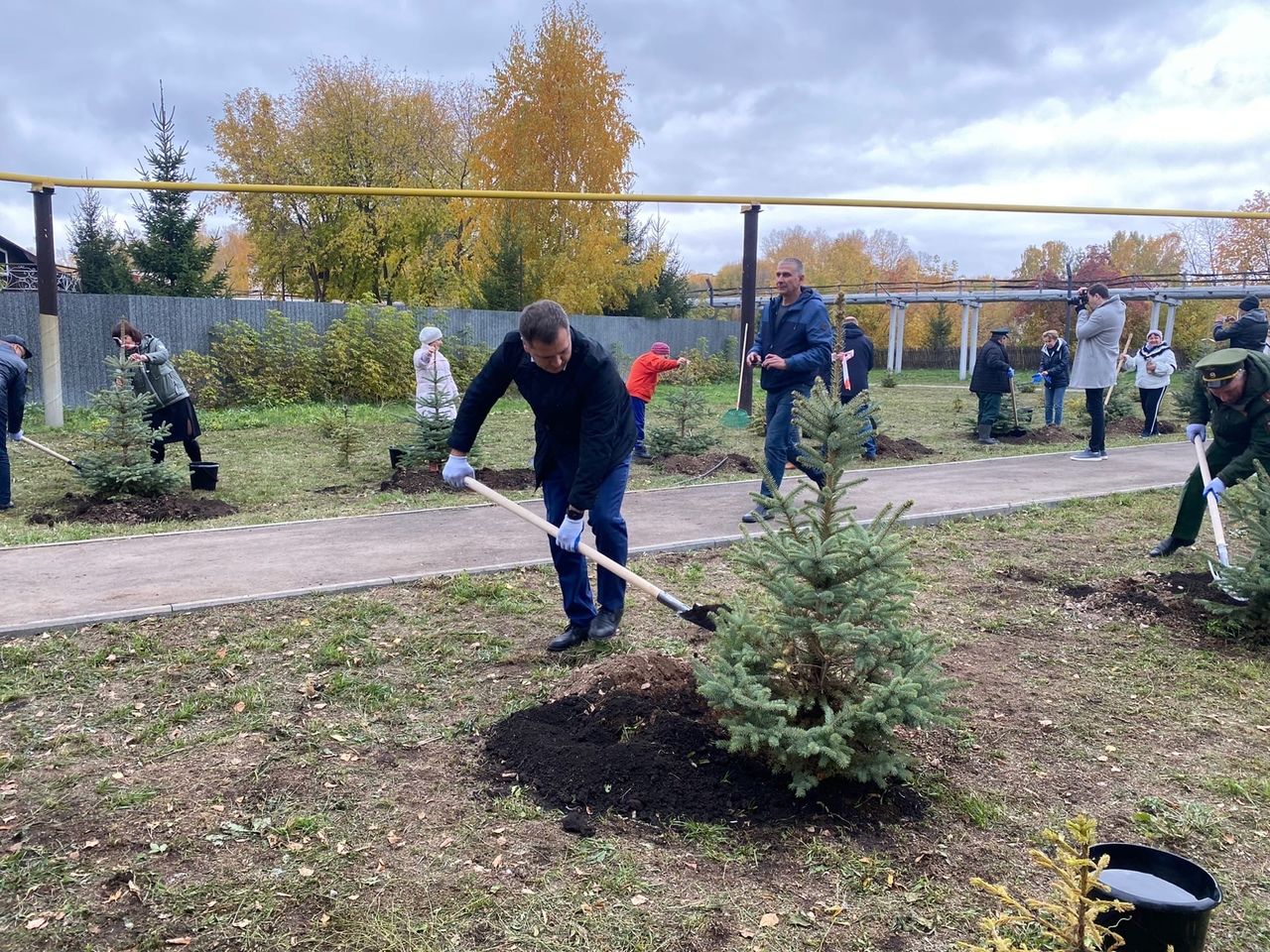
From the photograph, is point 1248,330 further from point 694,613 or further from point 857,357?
point 694,613

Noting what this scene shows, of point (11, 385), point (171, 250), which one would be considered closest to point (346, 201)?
point (171, 250)

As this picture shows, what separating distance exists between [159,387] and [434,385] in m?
2.65

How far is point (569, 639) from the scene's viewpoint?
15.2ft

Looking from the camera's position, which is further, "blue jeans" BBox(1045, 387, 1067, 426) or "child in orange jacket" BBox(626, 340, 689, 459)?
"blue jeans" BBox(1045, 387, 1067, 426)

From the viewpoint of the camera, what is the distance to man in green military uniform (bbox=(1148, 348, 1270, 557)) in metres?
5.41

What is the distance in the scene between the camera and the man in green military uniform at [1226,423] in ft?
17.8

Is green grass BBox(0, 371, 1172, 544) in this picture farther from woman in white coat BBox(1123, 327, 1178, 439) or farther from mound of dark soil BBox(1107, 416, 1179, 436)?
woman in white coat BBox(1123, 327, 1178, 439)

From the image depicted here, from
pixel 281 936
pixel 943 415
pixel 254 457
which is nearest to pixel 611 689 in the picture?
pixel 281 936

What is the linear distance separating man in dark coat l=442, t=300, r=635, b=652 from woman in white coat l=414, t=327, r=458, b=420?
5.03 metres

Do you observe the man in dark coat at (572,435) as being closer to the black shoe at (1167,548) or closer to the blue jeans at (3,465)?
the black shoe at (1167,548)

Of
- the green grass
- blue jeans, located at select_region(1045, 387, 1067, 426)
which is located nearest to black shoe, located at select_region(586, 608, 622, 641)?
the green grass

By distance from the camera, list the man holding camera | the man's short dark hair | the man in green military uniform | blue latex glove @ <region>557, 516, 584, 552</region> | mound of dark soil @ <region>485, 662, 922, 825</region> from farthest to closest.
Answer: the man holding camera → the man in green military uniform → blue latex glove @ <region>557, 516, 584, 552</region> → the man's short dark hair → mound of dark soil @ <region>485, 662, 922, 825</region>

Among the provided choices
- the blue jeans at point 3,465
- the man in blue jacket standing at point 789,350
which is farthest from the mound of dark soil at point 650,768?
the blue jeans at point 3,465

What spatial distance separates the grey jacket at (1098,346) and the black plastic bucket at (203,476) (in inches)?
380
